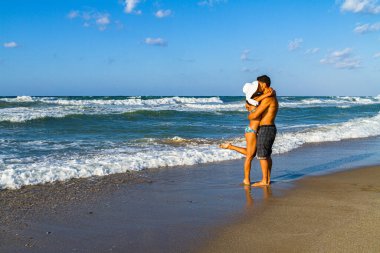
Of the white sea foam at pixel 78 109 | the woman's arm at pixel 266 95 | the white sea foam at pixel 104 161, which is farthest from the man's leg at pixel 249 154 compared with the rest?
the white sea foam at pixel 78 109

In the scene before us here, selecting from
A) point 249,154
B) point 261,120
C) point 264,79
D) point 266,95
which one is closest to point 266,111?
point 261,120

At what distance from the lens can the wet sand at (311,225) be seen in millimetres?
3475

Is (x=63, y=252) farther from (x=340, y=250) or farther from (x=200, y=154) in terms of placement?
(x=200, y=154)

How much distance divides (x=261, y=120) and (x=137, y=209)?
7.84 feet

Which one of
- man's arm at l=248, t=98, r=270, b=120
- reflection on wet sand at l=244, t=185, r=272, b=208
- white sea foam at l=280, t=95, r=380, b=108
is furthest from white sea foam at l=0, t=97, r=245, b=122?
reflection on wet sand at l=244, t=185, r=272, b=208

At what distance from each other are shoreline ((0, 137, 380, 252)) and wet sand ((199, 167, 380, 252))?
11 cm

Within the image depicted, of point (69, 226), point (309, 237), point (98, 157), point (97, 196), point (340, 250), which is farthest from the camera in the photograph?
point (98, 157)

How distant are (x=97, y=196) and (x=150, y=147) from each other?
16.9 ft

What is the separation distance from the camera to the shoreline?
11.9ft

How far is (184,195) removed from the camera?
547 cm

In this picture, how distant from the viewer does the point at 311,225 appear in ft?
13.3

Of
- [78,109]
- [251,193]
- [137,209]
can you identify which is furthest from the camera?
[78,109]

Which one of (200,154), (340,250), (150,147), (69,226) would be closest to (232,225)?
(340,250)

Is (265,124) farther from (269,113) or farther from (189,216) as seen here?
(189,216)
